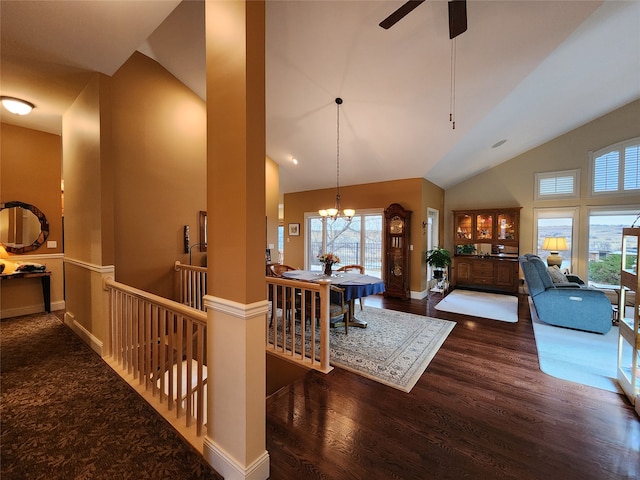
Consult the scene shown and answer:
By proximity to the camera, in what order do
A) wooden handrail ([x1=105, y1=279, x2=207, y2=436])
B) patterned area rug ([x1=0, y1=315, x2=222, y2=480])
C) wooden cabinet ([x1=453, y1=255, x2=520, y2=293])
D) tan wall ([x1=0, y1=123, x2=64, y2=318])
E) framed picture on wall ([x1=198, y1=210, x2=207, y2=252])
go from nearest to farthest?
patterned area rug ([x1=0, y1=315, x2=222, y2=480]), wooden handrail ([x1=105, y1=279, x2=207, y2=436]), tan wall ([x1=0, y1=123, x2=64, y2=318]), framed picture on wall ([x1=198, y1=210, x2=207, y2=252]), wooden cabinet ([x1=453, y1=255, x2=520, y2=293])

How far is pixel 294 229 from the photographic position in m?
7.95

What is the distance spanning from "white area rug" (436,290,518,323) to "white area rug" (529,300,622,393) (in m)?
0.61

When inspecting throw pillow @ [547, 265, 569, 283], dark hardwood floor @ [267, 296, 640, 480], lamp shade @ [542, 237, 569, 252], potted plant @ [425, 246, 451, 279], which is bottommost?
dark hardwood floor @ [267, 296, 640, 480]

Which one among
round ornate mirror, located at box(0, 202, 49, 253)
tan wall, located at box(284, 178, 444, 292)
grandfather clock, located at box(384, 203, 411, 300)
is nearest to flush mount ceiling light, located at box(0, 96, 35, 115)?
round ornate mirror, located at box(0, 202, 49, 253)

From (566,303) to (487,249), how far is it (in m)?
3.14

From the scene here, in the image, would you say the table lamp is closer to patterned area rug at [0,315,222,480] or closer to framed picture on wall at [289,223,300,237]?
framed picture on wall at [289,223,300,237]

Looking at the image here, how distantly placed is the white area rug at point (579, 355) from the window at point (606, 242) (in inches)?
97.9

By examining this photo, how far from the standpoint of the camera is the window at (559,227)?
604cm

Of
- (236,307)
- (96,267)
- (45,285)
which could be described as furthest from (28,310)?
(236,307)

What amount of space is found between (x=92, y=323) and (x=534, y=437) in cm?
442

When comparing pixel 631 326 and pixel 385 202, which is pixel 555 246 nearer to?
pixel 385 202

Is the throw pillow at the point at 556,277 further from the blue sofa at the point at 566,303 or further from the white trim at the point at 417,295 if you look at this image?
the white trim at the point at 417,295

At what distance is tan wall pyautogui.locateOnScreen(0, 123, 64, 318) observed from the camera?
156 inches

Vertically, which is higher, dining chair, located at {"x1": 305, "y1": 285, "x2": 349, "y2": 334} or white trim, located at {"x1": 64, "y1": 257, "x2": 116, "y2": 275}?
white trim, located at {"x1": 64, "y1": 257, "x2": 116, "y2": 275}
